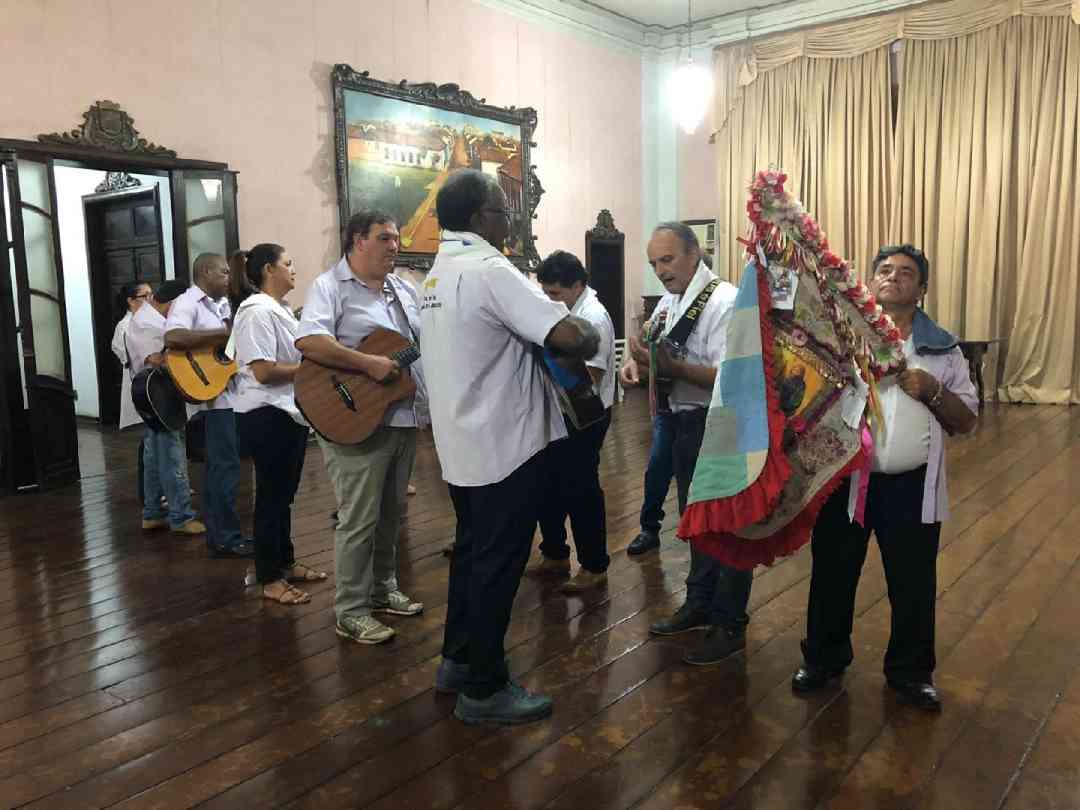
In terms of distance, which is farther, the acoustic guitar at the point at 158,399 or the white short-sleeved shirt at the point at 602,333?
the acoustic guitar at the point at 158,399

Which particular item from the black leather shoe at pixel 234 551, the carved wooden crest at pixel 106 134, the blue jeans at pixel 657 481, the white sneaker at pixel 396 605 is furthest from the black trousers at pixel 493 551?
the carved wooden crest at pixel 106 134

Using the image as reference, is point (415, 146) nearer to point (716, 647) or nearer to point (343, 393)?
point (343, 393)

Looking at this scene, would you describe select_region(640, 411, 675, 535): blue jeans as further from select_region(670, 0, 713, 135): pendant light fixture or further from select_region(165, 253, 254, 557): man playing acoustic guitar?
select_region(670, 0, 713, 135): pendant light fixture

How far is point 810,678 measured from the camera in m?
2.53

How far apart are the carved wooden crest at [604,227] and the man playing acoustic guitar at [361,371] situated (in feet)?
24.2

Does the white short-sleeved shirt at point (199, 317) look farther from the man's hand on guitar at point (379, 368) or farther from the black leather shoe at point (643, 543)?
the black leather shoe at point (643, 543)

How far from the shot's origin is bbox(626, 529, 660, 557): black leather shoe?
3912 mm

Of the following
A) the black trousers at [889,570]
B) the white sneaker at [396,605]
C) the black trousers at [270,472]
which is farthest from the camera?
the black trousers at [270,472]

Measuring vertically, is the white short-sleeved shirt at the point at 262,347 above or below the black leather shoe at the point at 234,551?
above

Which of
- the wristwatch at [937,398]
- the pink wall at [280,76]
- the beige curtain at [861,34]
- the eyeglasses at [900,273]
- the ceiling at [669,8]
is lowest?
the wristwatch at [937,398]

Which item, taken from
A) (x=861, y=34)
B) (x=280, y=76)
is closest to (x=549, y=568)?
(x=280, y=76)

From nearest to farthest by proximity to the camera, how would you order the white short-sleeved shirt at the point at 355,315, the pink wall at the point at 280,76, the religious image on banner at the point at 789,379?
the religious image on banner at the point at 789,379 → the white short-sleeved shirt at the point at 355,315 → the pink wall at the point at 280,76

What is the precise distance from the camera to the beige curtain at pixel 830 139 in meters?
9.18

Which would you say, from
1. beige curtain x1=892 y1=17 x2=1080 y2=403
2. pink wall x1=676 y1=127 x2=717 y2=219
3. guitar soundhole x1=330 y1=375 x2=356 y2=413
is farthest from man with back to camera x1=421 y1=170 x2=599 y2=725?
pink wall x1=676 y1=127 x2=717 y2=219
